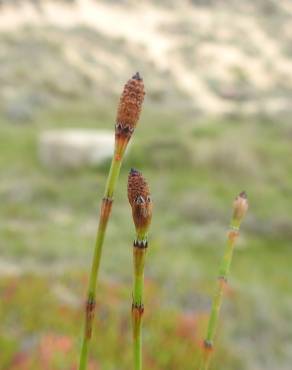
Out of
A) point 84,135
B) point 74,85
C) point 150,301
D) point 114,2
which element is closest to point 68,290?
point 150,301

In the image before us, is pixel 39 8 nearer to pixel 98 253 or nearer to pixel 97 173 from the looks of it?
pixel 97 173

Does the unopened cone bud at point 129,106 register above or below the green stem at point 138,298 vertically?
above

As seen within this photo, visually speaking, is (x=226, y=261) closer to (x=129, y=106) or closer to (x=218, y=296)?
(x=218, y=296)

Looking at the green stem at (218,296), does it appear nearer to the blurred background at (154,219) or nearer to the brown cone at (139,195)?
the brown cone at (139,195)

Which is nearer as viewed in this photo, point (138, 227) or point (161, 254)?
point (138, 227)

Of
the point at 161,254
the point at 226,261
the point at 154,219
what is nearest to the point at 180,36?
the point at 154,219

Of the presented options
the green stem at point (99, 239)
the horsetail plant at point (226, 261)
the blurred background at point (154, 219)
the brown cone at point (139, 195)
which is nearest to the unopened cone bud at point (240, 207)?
the horsetail plant at point (226, 261)

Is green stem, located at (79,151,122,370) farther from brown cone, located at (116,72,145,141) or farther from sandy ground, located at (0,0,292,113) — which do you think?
sandy ground, located at (0,0,292,113)
